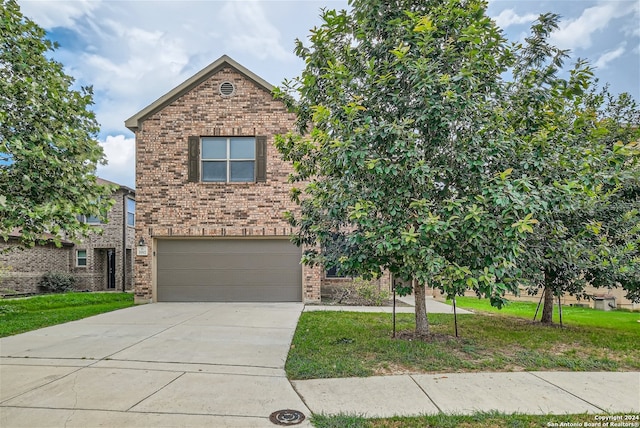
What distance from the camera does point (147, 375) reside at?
15.3 feet

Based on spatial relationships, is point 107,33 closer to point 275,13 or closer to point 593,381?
point 275,13

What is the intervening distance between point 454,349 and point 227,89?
9927mm

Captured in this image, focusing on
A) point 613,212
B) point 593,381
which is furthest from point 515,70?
point 593,381

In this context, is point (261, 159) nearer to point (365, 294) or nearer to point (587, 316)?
point (365, 294)

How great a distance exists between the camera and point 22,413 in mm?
3561

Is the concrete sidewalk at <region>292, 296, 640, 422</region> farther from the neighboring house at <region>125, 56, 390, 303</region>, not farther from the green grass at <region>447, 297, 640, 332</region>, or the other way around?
the neighboring house at <region>125, 56, 390, 303</region>

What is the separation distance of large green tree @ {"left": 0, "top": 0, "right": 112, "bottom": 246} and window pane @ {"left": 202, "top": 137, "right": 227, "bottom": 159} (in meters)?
7.74

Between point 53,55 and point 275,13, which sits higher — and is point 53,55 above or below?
below

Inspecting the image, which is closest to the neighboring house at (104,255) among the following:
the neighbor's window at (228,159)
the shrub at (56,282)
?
the shrub at (56,282)

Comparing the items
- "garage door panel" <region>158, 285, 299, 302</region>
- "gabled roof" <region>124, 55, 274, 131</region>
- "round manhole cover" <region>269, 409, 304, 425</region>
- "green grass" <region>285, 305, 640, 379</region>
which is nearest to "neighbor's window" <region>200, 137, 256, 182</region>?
"gabled roof" <region>124, 55, 274, 131</region>

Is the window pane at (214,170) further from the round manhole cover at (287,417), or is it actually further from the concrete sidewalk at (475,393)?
the round manhole cover at (287,417)

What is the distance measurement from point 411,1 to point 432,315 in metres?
6.92

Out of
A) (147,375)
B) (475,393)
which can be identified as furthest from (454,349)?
(147,375)

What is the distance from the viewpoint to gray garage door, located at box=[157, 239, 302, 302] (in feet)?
39.1
